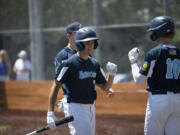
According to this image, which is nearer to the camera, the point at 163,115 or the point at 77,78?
the point at 163,115

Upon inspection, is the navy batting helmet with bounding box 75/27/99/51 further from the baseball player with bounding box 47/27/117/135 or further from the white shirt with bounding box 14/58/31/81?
the white shirt with bounding box 14/58/31/81

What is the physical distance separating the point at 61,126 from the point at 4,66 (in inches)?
195

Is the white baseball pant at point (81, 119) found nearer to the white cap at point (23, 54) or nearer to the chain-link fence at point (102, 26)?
the chain-link fence at point (102, 26)

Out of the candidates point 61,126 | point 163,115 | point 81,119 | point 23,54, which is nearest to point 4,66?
point 23,54

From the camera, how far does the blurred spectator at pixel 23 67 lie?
455 inches

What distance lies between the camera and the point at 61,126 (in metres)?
7.70

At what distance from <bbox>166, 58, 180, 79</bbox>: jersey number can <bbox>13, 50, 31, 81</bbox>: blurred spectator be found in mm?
8149

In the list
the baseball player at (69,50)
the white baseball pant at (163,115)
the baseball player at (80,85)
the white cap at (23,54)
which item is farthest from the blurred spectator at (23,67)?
the white baseball pant at (163,115)

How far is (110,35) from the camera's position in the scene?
10047 millimetres

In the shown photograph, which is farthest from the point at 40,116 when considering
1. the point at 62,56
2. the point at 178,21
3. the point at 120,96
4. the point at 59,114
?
the point at 62,56

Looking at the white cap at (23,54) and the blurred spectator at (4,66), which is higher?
the white cap at (23,54)

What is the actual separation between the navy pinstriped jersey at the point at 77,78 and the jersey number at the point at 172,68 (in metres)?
0.89

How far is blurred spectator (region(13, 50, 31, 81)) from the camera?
1156cm

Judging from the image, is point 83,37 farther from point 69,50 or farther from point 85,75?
point 69,50
